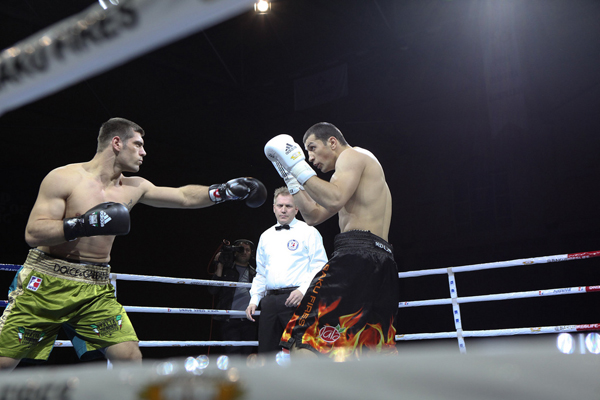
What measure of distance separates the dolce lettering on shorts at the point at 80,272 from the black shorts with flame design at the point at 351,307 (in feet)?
2.92

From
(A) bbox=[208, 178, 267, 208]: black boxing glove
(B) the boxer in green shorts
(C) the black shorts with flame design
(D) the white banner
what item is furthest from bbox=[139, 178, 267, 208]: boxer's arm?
(D) the white banner

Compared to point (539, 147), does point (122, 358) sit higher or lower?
lower

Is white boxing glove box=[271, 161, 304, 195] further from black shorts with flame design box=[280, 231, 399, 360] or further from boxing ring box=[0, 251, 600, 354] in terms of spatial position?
boxing ring box=[0, 251, 600, 354]

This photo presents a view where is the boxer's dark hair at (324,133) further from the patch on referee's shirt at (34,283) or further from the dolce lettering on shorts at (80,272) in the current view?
the patch on referee's shirt at (34,283)

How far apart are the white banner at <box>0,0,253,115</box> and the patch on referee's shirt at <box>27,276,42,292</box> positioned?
972 millimetres

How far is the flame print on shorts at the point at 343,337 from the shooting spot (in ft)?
6.21

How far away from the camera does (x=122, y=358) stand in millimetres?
2127

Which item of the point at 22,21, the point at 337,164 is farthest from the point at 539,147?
the point at 22,21

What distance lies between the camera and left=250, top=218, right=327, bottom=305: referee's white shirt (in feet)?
11.4

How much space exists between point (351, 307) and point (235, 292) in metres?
2.37

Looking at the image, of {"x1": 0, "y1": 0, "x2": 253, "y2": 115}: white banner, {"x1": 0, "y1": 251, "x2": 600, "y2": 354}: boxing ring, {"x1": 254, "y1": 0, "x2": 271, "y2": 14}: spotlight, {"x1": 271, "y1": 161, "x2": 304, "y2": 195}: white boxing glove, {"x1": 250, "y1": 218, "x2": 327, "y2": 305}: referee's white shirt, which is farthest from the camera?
{"x1": 254, "y1": 0, "x2": 271, "y2": 14}: spotlight

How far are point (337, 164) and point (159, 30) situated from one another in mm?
1283

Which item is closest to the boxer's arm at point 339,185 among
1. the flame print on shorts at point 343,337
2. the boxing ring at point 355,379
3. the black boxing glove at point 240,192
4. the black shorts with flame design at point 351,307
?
the black shorts with flame design at point 351,307

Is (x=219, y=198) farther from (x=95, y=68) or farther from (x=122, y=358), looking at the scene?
(x=95, y=68)
